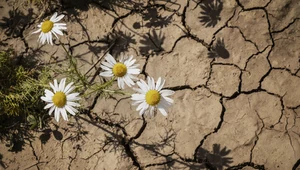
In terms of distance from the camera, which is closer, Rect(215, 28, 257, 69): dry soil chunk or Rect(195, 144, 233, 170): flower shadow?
Rect(195, 144, 233, 170): flower shadow

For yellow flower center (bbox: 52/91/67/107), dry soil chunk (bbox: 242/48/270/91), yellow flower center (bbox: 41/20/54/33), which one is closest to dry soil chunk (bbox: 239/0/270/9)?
dry soil chunk (bbox: 242/48/270/91)

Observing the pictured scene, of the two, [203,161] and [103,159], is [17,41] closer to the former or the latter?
[103,159]

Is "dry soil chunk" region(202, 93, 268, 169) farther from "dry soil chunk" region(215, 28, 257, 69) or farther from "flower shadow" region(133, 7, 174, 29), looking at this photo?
"flower shadow" region(133, 7, 174, 29)

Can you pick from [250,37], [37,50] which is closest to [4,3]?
[37,50]

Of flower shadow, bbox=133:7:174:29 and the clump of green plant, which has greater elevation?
flower shadow, bbox=133:7:174:29

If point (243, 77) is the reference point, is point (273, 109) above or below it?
below

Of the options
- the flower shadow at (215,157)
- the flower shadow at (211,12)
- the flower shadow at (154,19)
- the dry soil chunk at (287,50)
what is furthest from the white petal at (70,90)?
the dry soil chunk at (287,50)
